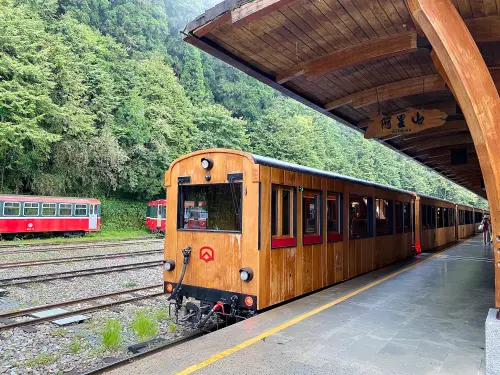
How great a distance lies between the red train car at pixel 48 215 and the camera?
18672 millimetres

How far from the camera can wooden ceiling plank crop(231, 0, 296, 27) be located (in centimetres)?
429

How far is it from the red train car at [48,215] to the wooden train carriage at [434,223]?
18209 millimetres

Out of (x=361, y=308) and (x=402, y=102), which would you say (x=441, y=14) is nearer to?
(x=361, y=308)

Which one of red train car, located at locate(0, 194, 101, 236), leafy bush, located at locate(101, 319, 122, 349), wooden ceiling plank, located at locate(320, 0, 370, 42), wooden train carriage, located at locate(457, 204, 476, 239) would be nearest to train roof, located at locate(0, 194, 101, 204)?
red train car, located at locate(0, 194, 101, 236)

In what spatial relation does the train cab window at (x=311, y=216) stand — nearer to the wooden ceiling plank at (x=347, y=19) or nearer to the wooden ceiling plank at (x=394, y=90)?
the wooden ceiling plank at (x=394, y=90)

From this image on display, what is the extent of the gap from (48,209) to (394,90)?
63.5ft

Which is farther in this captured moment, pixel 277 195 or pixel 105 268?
pixel 105 268

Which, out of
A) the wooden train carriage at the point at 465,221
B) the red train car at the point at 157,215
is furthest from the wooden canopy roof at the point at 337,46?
the red train car at the point at 157,215

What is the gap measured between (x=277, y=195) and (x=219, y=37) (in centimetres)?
244

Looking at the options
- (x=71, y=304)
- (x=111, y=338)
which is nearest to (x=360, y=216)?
(x=111, y=338)

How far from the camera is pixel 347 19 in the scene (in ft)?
15.8

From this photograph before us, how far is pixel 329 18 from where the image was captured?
15.8 ft

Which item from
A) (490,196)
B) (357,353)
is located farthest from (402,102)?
(357,353)

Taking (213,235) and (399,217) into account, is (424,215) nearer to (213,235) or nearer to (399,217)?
(399,217)
